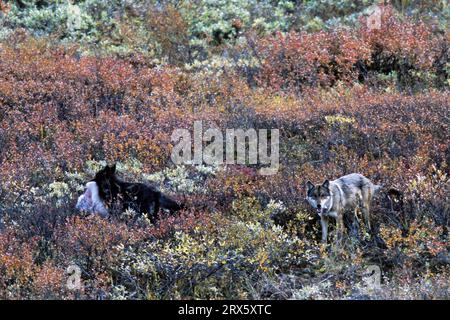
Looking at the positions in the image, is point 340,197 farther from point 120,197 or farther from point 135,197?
point 120,197

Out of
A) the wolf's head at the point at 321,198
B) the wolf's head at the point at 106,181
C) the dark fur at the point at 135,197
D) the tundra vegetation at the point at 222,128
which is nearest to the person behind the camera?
the tundra vegetation at the point at 222,128

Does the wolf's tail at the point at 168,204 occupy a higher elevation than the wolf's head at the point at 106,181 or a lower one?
lower

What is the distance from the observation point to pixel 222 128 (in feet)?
46.8

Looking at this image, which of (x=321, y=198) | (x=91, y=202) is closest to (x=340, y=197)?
(x=321, y=198)

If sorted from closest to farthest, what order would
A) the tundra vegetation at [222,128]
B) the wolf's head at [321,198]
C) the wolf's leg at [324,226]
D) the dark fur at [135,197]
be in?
the tundra vegetation at [222,128] → the wolf's head at [321,198] → the wolf's leg at [324,226] → the dark fur at [135,197]

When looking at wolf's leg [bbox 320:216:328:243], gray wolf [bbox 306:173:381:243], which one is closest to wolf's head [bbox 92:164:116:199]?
gray wolf [bbox 306:173:381:243]

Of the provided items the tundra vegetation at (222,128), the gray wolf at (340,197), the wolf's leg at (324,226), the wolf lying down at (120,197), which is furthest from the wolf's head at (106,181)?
the wolf's leg at (324,226)

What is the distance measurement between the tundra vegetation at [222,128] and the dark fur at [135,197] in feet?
1.18

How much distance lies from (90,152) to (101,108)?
7.56ft

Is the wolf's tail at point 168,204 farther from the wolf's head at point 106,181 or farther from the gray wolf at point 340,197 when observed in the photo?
the gray wolf at point 340,197

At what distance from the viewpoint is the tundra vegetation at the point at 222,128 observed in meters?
8.95

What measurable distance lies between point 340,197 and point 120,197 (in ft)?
10.5

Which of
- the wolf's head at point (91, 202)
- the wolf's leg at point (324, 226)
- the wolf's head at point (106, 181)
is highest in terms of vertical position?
the wolf's head at point (106, 181)

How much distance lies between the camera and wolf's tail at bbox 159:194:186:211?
1060 cm
